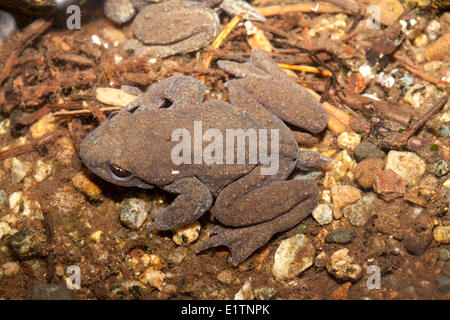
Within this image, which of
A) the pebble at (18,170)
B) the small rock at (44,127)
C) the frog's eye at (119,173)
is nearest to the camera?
the frog's eye at (119,173)

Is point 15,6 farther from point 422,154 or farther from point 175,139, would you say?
Result: point 422,154

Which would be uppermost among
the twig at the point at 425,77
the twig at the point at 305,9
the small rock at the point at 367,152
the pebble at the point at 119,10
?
the twig at the point at 305,9

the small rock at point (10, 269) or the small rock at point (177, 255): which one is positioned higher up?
the small rock at point (177, 255)

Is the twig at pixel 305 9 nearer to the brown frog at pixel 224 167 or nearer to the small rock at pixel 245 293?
the brown frog at pixel 224 167

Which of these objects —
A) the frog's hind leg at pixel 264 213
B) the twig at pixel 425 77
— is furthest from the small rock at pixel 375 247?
the twig at pixel 425 77

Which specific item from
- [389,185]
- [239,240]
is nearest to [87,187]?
[239,240]

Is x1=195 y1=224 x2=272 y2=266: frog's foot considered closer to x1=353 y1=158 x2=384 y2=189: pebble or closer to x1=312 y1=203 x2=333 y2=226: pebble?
x1=312 y1=203 x2=333 y2=226: pebble

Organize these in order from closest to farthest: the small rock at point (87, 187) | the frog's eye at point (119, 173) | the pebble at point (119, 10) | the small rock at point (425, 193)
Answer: the frog's eye at point (119, 173), the small rock at point (425, 193), the small rock at point (87, 187), the pebble at point (119, 10)
